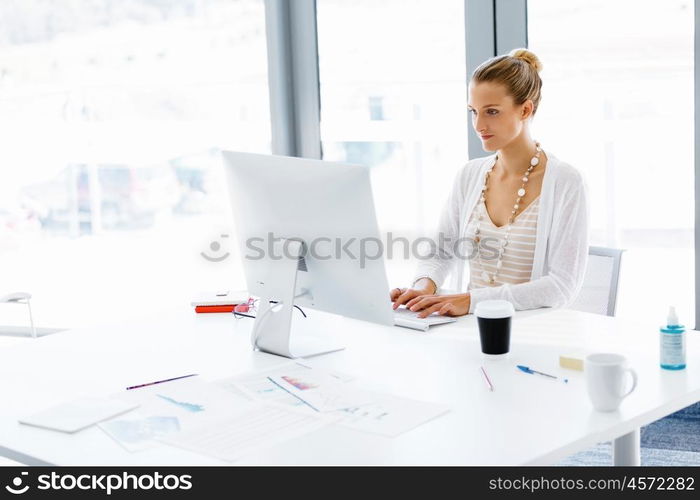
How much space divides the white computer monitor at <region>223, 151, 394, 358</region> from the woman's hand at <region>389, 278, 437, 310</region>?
0.24m

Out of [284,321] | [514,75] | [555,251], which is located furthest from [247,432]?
[514,75]

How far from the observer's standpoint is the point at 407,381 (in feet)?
5.91

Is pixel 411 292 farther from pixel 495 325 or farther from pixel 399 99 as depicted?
pixel 399 99

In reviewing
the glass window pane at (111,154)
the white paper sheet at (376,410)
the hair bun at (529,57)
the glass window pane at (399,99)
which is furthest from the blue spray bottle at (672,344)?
the glass window pane at (111,154)

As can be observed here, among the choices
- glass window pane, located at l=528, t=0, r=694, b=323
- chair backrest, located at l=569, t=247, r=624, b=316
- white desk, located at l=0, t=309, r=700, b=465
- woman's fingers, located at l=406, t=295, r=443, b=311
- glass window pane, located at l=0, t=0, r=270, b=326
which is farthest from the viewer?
glass window pane, located at l=0, t=0, r=270, b=326

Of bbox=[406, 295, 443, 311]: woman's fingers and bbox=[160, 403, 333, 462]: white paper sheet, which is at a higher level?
bbox=[406, 295, 443, 311]: woman's fingers

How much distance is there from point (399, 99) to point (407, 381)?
203 centimetres

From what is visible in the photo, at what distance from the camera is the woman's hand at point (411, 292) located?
7.68 ft

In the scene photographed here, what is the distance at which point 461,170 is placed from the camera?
283 cm

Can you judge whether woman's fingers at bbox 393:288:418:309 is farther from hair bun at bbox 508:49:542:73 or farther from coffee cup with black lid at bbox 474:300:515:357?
hair bun at bbox 508:49:542:73

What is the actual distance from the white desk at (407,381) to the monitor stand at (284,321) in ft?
0.13

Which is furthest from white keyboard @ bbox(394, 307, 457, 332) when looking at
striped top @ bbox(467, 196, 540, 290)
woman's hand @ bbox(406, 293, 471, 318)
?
striped top @ bbox(467, 196, 540, 290)

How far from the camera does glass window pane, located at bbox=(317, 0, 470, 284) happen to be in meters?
3.49
